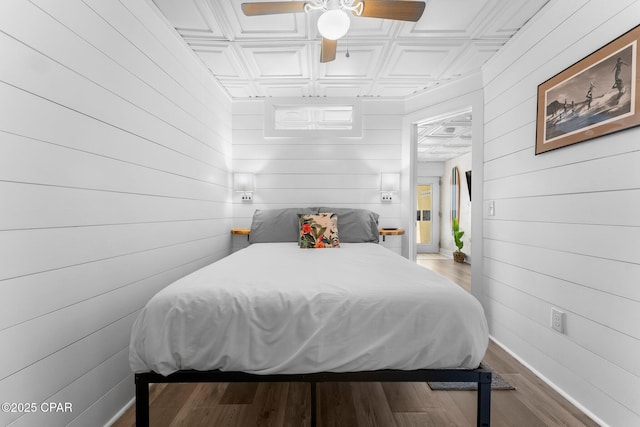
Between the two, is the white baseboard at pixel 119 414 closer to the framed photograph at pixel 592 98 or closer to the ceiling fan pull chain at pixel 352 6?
the ceiling fan pull chain at pixel 352 6

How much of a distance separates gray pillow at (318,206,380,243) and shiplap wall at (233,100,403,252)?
0.29 metres

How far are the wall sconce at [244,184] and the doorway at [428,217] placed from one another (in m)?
4.91

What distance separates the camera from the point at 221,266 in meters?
1.72

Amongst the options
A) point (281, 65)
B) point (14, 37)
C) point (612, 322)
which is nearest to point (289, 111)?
point (281, 65)

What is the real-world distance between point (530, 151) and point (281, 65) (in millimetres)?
2249

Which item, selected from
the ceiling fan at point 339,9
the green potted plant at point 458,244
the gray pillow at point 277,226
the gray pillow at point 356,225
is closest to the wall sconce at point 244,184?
the gray pillow at point 277,226

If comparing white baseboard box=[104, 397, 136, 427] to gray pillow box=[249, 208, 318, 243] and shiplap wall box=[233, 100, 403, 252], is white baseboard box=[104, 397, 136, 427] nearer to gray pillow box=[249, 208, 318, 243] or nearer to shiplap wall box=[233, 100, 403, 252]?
gray pillow box=[249, 208, 318, 243]

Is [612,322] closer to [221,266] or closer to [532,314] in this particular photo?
[532,314]

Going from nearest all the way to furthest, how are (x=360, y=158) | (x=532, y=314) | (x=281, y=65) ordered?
(x=532, y=314), (x=281, y=65), (x=360, y=158)

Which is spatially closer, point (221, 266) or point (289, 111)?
point (221, 266)

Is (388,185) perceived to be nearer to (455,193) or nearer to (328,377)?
(328,377)

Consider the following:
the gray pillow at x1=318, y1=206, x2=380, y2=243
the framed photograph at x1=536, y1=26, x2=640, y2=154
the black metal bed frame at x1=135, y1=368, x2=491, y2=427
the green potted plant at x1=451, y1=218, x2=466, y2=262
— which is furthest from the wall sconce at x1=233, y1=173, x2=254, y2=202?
the green potted plant at x1=451, y1=218, x2=466, y2=262

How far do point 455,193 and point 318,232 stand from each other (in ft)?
16.5

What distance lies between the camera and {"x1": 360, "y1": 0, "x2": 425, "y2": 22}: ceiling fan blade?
5.23ft
